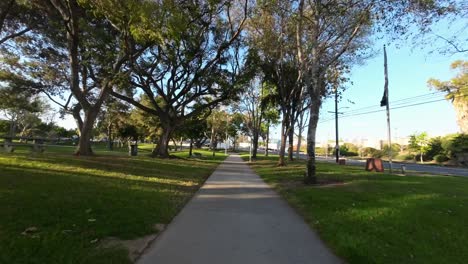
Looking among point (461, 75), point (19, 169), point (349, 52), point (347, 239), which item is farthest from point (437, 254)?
point (461, 75)

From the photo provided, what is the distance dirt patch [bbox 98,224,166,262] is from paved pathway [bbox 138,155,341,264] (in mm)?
97

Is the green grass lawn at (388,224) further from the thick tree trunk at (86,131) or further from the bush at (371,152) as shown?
the bush at (371,152)

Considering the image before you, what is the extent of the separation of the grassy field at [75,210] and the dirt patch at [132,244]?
0.10 meters

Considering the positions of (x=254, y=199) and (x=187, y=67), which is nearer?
(x=254, y=199)

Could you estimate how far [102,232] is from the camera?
5.29 meters

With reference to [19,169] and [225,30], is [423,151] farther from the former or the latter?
[19,169]

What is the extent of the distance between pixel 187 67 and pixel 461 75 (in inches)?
1723

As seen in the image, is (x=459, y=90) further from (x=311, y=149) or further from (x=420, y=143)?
(x=311, y=149)

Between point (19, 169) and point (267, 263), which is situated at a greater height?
point (19, 169)

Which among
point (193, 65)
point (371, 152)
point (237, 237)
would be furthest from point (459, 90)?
point (237, 237)

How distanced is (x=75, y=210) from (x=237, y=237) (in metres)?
3.24

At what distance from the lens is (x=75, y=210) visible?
6.49 meters

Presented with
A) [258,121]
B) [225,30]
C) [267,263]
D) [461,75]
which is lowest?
[267,263]

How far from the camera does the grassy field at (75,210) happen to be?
14.3ft
